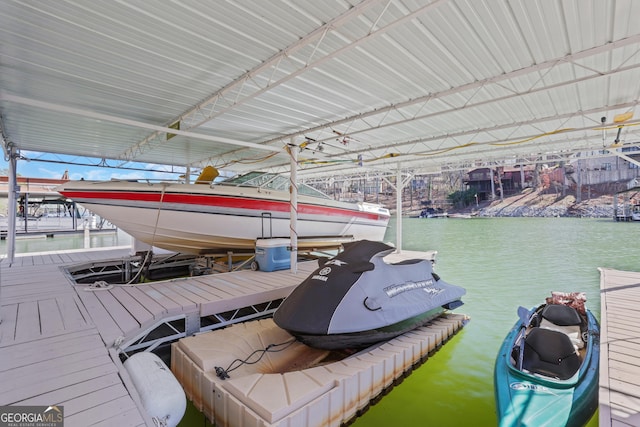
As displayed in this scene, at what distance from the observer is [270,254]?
5102 mm

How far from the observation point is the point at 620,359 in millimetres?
2277

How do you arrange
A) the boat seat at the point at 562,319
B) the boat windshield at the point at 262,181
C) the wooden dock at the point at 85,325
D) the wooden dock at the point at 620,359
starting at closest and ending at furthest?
the wooden dock at the point at 85,325 < the wooden dock at the point at 620,359 < the boat seat at the point at 562,319 < the boat windshield at the point at 262,181

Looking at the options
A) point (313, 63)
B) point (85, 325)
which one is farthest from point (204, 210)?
point (313, 63)

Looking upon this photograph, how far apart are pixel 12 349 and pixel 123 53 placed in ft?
10.1

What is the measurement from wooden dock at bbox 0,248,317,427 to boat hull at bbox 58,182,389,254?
933 mm

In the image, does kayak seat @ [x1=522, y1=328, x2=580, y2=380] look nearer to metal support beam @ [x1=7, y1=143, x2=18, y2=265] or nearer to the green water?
the green water

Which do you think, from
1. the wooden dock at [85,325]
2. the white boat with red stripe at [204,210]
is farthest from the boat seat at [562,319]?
the white boat with red stripe at [204,210]

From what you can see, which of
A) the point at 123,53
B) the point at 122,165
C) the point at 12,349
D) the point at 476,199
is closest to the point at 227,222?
the point at 123,53

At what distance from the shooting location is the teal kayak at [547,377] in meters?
1.91

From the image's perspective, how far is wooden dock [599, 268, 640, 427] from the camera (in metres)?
1.69

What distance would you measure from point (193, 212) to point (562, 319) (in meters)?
5.09

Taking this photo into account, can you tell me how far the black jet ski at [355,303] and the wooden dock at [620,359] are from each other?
1.54 m
